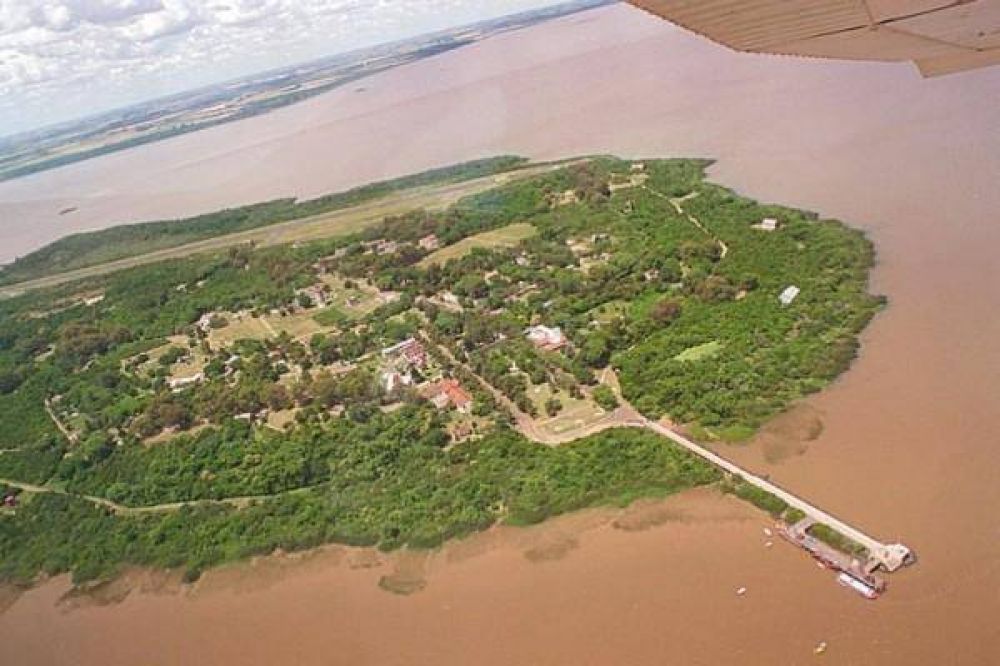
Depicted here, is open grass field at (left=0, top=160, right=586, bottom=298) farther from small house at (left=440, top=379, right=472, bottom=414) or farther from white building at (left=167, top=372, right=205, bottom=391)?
small house at (left=440, top=379, right=472, bottom=414)

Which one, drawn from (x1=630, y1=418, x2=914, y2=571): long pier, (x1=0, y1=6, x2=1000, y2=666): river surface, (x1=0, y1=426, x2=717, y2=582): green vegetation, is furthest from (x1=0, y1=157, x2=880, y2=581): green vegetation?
(x1=0, y1=6, x2=1000, y2=666): river surface

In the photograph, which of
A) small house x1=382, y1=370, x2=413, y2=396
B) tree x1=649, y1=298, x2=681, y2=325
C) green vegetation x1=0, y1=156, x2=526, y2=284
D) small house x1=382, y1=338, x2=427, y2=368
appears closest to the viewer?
small house x1=382, y1=370, x2=413, y2=396

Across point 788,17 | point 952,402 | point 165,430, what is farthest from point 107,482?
point 788,17

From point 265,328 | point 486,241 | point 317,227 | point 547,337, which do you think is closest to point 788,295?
point 547,337

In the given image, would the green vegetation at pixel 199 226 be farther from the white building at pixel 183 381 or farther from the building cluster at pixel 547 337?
the building cluster at pixel 547 337

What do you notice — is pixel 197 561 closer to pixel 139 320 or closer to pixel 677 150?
pixel 139 320

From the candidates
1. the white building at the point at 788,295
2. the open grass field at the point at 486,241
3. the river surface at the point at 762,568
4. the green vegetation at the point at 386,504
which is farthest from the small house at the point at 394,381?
the open grass field at the point at 486,241
